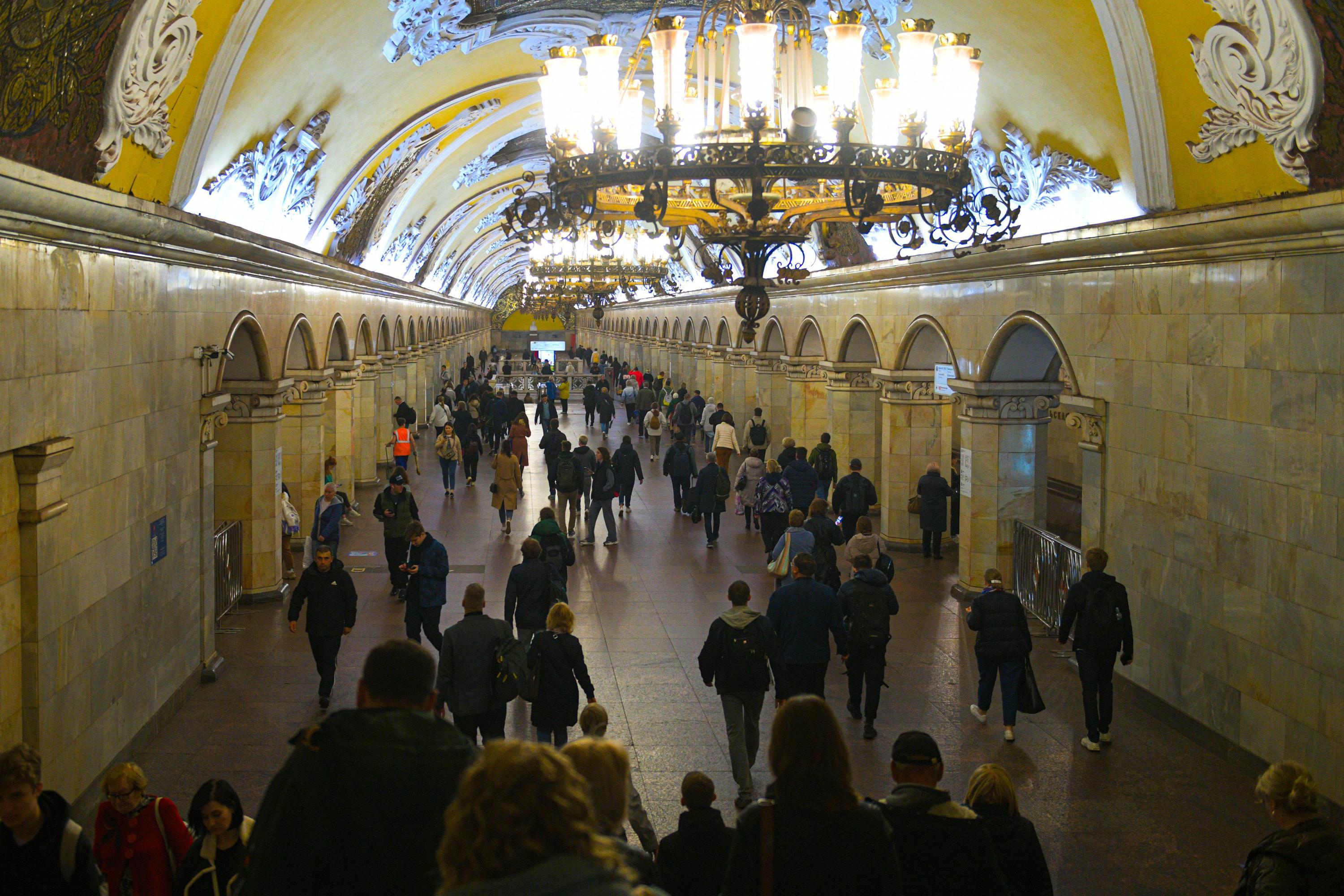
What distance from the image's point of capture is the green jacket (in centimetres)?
224

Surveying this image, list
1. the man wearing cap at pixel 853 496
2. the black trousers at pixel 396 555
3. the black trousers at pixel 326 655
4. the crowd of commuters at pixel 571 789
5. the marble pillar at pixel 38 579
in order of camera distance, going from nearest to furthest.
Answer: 1. the crowd of commuters at pixel 571 789
2. the marble pillar at pixel 38 579
3. the black trousers at pixel 326 655
4. the black trousers at pixel 396 555
5. the man wearing cap at pixel 853 496

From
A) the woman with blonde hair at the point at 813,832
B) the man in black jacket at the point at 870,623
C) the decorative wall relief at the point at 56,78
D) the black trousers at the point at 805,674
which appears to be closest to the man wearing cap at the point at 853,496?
the man in black jacket at the point at 870,623

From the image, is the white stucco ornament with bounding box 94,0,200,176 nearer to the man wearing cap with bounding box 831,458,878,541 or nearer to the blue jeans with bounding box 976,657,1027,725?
the blue jeans with bounding box 976,657,1027,725

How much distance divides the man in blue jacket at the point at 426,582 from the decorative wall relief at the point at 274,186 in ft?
10.0

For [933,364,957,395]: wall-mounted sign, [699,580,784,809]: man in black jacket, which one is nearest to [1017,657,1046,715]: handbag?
[699,580,784,809]: man in black jacket

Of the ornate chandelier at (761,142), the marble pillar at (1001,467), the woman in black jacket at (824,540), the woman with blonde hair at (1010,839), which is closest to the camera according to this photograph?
the woman with blonde hair at (1010,839)

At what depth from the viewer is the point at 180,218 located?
25.1ft

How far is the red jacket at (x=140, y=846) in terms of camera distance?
4.09 metres

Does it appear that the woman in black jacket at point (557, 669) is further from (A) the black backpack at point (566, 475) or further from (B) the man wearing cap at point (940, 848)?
(A) the black backpack at point (566, 475)

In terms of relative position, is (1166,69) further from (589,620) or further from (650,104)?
(650,104)

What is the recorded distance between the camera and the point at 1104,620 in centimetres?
724

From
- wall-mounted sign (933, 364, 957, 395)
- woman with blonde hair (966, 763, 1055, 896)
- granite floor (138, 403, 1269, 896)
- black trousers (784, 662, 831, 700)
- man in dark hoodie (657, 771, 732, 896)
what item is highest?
wall-mounted sign (933, 364, 957, 395)

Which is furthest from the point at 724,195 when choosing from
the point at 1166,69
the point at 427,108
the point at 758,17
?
the point at 427,108

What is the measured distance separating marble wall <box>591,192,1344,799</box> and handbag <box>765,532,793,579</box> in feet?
8.24
